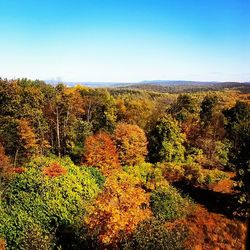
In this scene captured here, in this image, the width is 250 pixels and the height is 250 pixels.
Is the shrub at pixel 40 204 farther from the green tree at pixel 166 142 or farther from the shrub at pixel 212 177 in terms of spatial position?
the green tree at pixel 166 142

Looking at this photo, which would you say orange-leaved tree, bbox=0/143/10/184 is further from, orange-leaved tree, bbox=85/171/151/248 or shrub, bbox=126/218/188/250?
shrub, bbox=126/218/188/250

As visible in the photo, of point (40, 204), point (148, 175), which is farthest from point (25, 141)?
point (40, 204)

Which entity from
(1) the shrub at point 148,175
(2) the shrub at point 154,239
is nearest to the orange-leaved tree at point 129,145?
(1) the shrub at point 148,175

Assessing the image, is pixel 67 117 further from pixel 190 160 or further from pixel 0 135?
pixel 190 160

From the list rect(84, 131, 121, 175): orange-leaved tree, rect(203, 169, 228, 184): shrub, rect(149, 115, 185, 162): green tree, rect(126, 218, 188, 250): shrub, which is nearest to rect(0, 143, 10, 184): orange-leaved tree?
rect(84, 131, 121, 175): orange-leaved tree

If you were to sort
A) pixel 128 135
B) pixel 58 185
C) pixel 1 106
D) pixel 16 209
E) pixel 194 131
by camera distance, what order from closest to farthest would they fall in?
1. pixel 16 209
2. pixel 58 185
3. pixel 128 135
4. pixel 1 106
5. pixel 194 131

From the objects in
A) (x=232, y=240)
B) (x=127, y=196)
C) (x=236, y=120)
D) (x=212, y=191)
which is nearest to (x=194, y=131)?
(x=236, y=120)
